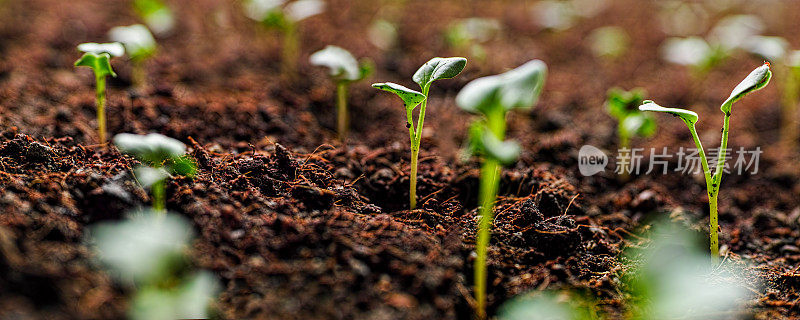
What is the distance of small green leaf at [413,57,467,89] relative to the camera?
1400 millimetres

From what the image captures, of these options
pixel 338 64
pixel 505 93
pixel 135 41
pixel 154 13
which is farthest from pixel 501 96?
pixel 154 13

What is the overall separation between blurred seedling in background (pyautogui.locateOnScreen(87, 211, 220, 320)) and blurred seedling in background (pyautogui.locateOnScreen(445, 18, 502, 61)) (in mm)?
1911

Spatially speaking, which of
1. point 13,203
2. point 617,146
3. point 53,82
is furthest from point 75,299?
point 617,146

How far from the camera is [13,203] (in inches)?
50.3

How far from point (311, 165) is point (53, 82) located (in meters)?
1.32

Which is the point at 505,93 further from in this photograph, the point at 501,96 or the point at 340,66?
the point at 340,66

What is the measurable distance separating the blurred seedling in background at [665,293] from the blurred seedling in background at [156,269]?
709 millimetres

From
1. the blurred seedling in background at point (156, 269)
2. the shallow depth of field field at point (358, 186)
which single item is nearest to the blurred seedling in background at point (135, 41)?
the shallow depth of field field at point (358, 186)

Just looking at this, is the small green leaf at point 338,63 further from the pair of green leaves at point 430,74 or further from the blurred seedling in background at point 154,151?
the blurred seedling in background at point 154,151

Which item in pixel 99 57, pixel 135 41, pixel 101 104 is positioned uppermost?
pixel 135 41

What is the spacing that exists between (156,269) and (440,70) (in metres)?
0.82

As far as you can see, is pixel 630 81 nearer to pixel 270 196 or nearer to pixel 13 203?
pixel 270 196

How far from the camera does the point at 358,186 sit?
1.72 m

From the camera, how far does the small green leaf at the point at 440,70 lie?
4.59 ft
